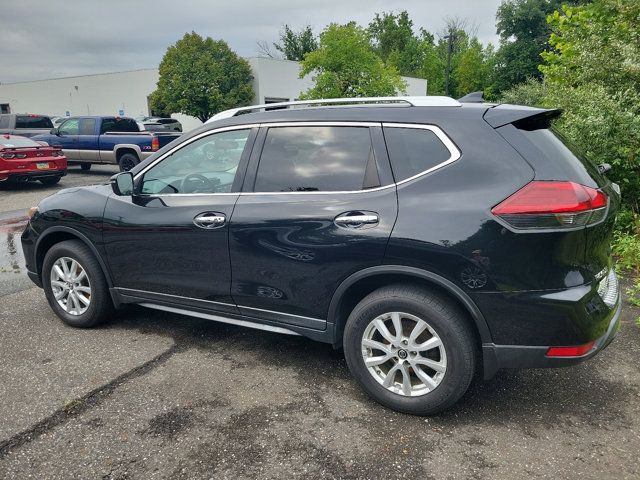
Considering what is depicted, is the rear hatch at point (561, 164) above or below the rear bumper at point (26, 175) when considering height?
above

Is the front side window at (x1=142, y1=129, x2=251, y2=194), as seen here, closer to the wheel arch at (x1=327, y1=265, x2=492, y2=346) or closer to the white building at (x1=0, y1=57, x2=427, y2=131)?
the wheel arch at (x1=327, y1=265, x2=492, y2=346)

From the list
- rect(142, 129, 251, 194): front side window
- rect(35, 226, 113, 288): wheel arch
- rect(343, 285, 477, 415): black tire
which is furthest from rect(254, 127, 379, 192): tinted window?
rect(35, 226, 113, 288): wheel arch

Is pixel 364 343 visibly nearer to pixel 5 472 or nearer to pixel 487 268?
pixel 487 268

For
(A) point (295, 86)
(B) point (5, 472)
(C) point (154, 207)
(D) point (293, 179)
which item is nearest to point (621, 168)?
(D) point (293, 179)

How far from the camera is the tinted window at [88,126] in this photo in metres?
15.9

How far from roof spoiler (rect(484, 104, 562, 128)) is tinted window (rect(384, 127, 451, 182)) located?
31 cm

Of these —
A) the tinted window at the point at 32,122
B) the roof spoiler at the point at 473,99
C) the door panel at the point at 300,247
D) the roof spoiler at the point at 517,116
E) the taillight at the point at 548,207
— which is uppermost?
the tinted window at the point at 32,122

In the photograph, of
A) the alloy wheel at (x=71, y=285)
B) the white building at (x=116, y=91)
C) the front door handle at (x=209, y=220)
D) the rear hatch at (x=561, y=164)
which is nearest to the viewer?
the rear hatch at (x=561, y=164)

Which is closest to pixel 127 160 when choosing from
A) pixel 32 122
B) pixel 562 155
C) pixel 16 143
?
pixel 16 143

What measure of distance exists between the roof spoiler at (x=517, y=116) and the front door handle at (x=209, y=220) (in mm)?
1793

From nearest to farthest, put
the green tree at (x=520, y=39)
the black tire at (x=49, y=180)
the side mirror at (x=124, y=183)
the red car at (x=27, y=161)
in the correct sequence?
the side mirror at (x=124, y=183) → the red car at (x=27, y=161) → the black tire at (x=49, y=180) → the green tree at (x=520, y=39)

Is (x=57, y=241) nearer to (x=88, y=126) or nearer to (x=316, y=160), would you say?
(x=316, y=160)

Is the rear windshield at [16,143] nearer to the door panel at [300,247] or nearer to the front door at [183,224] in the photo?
the front door at [183,224]

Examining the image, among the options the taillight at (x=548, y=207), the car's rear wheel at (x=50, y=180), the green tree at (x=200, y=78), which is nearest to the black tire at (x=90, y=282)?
the taillight at (x=548, y=207)
